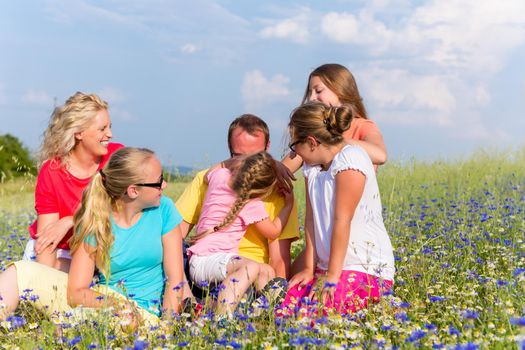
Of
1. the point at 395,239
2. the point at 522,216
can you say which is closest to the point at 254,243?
the point at 395,239

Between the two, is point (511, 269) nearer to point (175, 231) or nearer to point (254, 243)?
point (254, 243)

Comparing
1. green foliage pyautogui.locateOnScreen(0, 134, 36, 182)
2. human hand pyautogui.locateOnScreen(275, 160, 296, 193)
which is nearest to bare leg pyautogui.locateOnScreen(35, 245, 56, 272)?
human hand pyautogui.locateOnScreen(275, 160, 296, 193)

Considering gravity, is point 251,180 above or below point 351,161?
below

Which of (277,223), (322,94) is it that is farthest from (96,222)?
(322,94)

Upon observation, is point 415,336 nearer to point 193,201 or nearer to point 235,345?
point 235,345

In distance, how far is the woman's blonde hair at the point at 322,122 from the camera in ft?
13.7

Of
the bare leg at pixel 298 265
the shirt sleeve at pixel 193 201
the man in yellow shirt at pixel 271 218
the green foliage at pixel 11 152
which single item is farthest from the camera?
the green foliage at pixel 11 152

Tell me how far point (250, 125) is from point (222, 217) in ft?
2.44

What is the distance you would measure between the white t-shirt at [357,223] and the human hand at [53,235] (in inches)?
73.0

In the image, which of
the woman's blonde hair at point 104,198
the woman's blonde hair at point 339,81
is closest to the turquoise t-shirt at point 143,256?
the woman's blonde hair at point 104,198

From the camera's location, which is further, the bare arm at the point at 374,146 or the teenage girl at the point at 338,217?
the bare arm at the point at 374,146

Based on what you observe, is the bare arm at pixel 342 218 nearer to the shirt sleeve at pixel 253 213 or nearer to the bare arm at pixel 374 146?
the bare arm at pixel 374 146

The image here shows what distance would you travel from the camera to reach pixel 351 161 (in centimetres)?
408

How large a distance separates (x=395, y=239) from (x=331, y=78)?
1.88m
